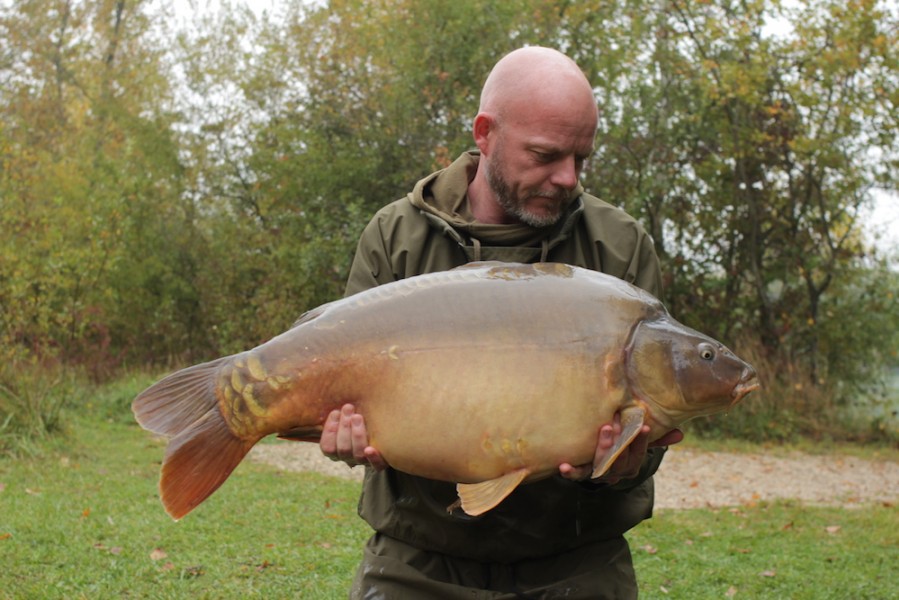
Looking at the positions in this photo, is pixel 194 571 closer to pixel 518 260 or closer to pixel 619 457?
pixel 518 260

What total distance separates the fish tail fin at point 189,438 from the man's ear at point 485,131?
1071 mm

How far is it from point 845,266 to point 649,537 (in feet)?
24.0

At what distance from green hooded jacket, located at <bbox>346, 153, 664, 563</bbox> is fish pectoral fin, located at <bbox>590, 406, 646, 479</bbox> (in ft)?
1.42

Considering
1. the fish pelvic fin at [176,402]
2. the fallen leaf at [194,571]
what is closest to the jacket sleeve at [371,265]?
the fish pelvic fin at [176,402]

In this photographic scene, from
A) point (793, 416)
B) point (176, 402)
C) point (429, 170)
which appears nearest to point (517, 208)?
point (176, 402)

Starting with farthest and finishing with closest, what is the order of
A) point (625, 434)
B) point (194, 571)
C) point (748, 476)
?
point (748, 476) → point (194, 571) → point (625, 434)

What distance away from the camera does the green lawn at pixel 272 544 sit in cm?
577

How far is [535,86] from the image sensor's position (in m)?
3.03

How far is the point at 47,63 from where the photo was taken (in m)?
22.6

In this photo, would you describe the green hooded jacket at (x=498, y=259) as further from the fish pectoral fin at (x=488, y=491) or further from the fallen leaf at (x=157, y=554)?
the fallen leaf at (x=157, y=554)

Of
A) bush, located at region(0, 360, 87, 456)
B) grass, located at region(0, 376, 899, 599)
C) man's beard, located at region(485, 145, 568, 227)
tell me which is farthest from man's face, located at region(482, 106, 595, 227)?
bush, located at region(0, 360, 87, 456)

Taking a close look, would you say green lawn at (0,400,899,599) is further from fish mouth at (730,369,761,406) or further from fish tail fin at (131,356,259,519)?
fish mouth at (730,369,761,406)

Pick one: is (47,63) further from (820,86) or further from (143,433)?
(820,86)

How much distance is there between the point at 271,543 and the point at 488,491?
14.7 ft
